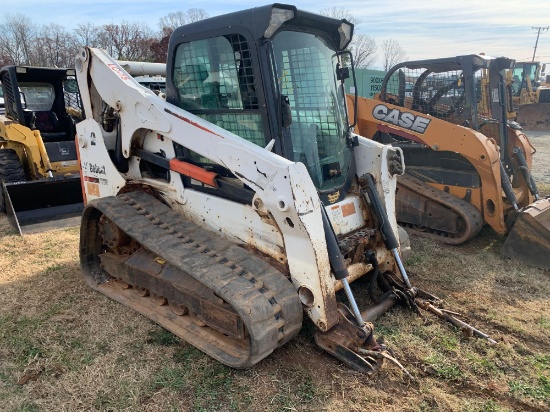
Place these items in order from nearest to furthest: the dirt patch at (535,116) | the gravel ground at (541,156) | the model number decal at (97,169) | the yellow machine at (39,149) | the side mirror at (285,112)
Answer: the side mirror at (285,112) → the model number decal at (97,169) → the yellow machine at (39,149) → the gravel ground at (541,156) → the dirt patch at (535,116)

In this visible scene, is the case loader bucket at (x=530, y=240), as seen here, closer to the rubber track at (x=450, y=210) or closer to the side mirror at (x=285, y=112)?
the rubber track at (x=450, y=210)

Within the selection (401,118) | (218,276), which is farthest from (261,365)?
(401,118)

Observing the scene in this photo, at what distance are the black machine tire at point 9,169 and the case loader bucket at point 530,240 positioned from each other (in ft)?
22.1

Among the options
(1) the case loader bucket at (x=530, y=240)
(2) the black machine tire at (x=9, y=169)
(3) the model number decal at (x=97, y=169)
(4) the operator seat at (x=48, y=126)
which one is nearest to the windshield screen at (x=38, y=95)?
(4) the operator seat at (x=48, y=126)

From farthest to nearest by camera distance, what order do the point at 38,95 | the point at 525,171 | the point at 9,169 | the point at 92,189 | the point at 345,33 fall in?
the point at 38,95 → the point at 9,169 → the point at 525,171 → the point at 92,189 → the point at 345,33

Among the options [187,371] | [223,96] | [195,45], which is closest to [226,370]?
[187,371]

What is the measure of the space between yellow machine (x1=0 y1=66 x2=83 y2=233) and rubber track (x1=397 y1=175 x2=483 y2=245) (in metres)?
4.66

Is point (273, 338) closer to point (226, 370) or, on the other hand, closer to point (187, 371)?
point (226, 370)

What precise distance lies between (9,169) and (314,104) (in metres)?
5.32

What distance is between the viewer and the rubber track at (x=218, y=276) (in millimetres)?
2799

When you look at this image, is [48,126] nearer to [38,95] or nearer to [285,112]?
[38,95]

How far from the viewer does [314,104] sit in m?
3.59

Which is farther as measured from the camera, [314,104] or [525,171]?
[525,171]

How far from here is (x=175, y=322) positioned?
11.4 ft
